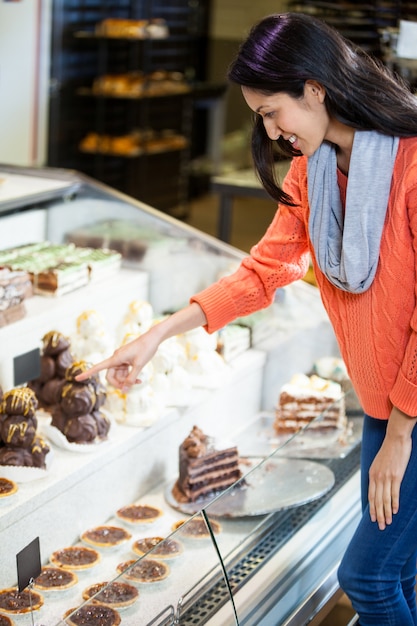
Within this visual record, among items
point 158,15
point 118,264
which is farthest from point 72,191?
point 158,15

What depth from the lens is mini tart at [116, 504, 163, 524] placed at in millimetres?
2447

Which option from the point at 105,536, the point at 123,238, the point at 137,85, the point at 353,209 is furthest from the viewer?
the point at 137,85

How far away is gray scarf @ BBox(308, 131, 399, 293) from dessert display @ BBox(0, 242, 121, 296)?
1.28m

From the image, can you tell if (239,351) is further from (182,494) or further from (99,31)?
(99,31)

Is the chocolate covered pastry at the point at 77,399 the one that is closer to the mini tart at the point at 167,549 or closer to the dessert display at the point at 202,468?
the dessert display at the point at 202,468

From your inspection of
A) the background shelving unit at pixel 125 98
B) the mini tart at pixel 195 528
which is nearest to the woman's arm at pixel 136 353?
the mini tart at pixel 195 528

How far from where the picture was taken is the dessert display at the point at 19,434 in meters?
2.25

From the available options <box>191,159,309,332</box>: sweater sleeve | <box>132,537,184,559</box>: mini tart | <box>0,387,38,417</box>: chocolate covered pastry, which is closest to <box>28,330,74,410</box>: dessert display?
<box>0,387,38,417</box>: chocolate covered pastry

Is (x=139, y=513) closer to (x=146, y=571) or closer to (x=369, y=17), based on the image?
(x=146, y=571)

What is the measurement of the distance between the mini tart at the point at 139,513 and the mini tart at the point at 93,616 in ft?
2.11

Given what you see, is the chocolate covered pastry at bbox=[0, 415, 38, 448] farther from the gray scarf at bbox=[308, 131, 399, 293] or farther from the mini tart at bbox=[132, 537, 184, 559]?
the gray scarf at bbox=[308, 131, 399, 293]

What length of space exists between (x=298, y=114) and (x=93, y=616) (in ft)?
3.27

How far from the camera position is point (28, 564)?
6.28 feet

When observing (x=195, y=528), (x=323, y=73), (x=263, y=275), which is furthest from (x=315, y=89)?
(x=195, y=528)
